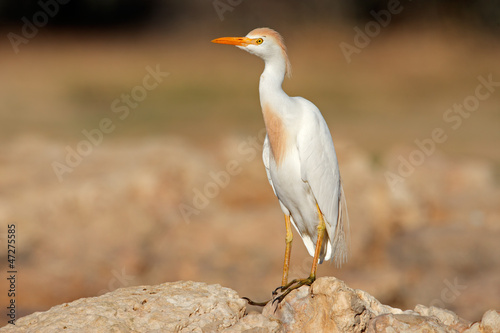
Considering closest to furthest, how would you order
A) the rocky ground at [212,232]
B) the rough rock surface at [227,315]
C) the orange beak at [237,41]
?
1. the rough rock surface at [227,315]
2. the orange beak at [237,41]
3. the rocky ground at [212,232]

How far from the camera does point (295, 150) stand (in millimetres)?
4391

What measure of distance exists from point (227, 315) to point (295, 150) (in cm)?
119

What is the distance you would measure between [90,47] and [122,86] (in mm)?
1856

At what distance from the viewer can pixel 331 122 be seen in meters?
14.9

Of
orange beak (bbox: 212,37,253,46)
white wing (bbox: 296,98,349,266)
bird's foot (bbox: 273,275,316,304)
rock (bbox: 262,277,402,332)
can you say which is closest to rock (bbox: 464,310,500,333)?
rock (bbox: 262,277,402,332)

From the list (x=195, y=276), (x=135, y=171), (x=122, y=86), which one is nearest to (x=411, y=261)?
(x=195, y=276)

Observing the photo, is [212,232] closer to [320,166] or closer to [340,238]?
[340,238]

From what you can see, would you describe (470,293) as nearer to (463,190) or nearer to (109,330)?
(463,190)

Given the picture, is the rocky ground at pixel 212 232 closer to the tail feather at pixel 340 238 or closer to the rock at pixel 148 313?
the tail feather at pixel 340 238

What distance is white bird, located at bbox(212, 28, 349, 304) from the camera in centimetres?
429

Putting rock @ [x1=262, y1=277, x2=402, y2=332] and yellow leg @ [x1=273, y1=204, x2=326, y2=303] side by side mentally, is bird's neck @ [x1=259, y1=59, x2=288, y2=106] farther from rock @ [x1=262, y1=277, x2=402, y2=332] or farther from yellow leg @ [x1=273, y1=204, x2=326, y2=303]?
rock @ [x1=262, y1=277, x2=402, y2=332]

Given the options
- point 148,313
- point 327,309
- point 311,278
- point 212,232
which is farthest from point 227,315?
point 212,232

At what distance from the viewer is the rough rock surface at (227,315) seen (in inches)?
138

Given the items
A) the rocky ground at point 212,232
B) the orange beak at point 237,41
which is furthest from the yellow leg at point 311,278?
the rocky ground at point 212,232
